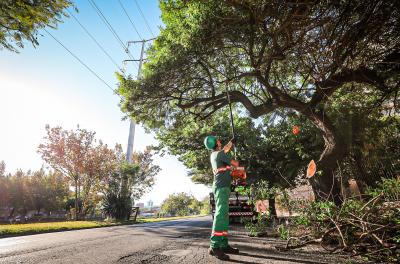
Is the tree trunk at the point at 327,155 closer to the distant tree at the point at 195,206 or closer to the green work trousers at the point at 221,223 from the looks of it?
the green work trousers at the point at 221,223

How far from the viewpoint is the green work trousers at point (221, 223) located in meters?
3.99

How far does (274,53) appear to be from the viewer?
691 centimetres

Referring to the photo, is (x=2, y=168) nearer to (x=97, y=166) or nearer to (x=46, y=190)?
(x=46, y=190)

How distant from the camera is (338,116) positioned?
11.1 meters

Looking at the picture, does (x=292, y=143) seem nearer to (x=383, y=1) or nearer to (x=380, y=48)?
(x=380, y=48)

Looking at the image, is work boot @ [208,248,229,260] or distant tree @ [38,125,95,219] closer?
work boot @ [208,248,229,260]

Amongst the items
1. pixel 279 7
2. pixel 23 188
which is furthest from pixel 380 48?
pixel 23 188

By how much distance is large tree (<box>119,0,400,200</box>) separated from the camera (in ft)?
16.9

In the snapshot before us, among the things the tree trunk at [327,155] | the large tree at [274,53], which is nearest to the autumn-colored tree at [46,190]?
the large tree at [274,53]

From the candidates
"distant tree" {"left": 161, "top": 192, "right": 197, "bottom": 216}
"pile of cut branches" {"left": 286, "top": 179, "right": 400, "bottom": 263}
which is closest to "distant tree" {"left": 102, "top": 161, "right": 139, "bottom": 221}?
"pile of cut branches" {"left": 286, "top": 179, "right": 400, "bottom": 263}

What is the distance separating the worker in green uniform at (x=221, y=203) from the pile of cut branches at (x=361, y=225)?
4.96 ft

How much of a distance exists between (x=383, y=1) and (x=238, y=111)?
1184 cm

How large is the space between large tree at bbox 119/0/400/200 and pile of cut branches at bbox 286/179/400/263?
111 inches

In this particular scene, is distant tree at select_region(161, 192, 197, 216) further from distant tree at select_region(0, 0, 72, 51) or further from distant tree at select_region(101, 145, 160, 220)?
distant tree at select_region(0, 0, 72, 51)
